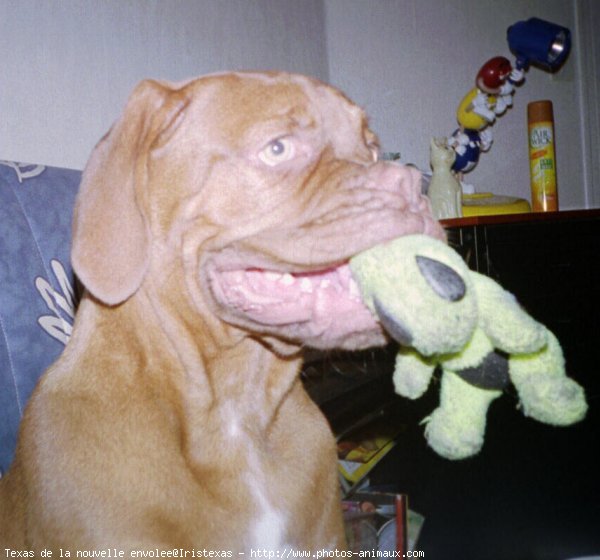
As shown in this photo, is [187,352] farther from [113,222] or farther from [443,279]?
[443,279]

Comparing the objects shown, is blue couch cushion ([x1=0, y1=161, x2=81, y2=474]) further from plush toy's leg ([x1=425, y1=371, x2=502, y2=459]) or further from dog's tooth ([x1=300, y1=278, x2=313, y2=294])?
plush toy's leg ([x1=425, y1=371, x2=502, y2=459])

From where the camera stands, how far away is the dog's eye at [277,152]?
170 cm

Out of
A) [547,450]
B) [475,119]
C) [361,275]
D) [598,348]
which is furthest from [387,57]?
[361,275]

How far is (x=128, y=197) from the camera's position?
1.64m

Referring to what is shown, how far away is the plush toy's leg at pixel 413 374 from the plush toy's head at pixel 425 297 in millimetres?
218

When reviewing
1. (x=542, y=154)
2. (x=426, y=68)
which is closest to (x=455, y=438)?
(x=542, y=154)

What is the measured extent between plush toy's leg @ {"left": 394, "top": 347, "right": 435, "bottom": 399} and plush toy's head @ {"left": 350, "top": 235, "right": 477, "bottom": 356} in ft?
0.71

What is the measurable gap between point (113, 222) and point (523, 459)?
263cm

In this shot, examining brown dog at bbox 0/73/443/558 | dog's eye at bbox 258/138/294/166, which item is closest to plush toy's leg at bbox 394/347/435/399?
brown dog at bbox 0/73/443/558

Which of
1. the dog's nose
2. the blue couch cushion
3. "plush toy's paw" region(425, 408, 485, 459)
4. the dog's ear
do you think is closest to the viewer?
the dog's nose

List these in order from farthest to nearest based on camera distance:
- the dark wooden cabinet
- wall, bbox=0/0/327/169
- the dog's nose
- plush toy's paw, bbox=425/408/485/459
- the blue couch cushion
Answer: the dark wooden cabinet
wall, bbox=0/0/327/169
the blue couch cushion
plush toy's paw, bbox=425/408/485/459
the dog's nose

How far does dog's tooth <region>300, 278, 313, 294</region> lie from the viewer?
1641mm

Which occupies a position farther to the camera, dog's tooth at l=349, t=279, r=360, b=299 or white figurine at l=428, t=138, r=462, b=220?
white figurine at l=428, t=138, r=462, b=220

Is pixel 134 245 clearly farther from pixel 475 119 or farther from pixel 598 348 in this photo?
pixel 475 119
